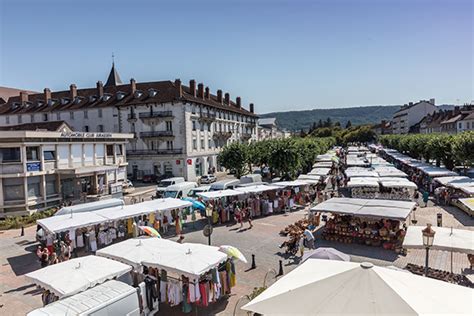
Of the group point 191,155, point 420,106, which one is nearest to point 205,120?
point 191,155

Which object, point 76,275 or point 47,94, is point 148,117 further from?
point 76,275

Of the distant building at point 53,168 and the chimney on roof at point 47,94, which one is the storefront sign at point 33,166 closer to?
the distant building at point 53,168

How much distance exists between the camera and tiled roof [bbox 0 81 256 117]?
4769 centimetres

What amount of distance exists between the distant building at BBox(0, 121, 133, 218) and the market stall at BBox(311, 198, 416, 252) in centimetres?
2161

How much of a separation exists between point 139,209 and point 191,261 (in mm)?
9332

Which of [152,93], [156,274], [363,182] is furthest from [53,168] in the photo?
[363,182]

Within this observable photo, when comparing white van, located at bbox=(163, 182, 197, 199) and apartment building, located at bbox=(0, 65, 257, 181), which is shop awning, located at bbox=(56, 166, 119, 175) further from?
apartment building, located at bbox=(0, 65, 257, 181)

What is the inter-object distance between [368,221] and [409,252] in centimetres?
235

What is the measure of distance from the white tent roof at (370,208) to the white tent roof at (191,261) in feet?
26.6

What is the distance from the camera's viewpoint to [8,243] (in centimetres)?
1934

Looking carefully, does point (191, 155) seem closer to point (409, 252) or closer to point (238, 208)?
point (238, 208)

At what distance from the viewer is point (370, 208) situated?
17094mm

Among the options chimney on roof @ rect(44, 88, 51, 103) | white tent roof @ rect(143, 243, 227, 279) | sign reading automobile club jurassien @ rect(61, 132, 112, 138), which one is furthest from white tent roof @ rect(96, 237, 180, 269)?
chimney on roof @ rect(44, 88, 51, 103)

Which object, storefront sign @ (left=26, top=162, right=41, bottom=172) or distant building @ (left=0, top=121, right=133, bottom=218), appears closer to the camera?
distant building @ (left=0, top=121, right=133, bottom=218)
